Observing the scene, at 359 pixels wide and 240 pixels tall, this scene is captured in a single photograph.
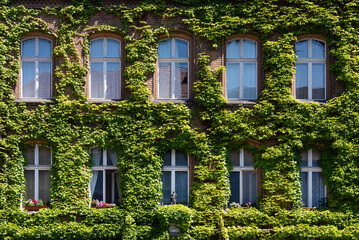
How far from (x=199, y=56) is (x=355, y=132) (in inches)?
218

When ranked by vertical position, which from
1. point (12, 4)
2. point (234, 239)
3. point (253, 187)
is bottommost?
point (234, 239)

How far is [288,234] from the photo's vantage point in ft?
40.9

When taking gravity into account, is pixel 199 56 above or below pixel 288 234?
above

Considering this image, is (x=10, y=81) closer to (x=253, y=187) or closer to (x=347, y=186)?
(x=253, y=187)

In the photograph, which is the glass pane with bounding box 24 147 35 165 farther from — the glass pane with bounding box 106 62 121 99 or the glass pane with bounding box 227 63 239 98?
the glass pane with bounding box 227 63 239 98

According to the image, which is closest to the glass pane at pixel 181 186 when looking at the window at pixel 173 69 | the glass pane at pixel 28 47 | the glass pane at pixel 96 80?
the window at pixel 173 69

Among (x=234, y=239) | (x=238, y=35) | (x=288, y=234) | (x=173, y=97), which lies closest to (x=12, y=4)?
(x=173, y=97)

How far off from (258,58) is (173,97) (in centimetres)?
312

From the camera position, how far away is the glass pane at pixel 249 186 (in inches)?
521

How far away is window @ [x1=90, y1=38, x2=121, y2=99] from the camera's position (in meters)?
13.4

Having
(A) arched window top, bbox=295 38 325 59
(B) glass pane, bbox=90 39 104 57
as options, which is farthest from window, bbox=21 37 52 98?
(A) arched window top, bbox=295 38 325 59

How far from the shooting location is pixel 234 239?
12539mm

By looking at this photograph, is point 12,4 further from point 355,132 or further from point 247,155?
point 355,132

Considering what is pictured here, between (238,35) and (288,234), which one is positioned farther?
(238,35)
